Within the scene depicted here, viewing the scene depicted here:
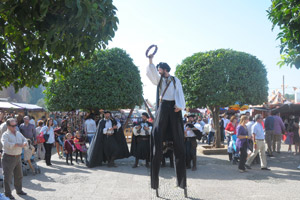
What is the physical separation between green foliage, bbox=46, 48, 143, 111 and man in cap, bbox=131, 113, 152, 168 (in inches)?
95.1

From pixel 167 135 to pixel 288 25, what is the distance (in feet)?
10.1

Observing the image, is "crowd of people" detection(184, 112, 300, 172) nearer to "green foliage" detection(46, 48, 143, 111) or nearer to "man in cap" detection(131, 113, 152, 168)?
Answer: "man in cap" detection(131, 113, 152, 168)

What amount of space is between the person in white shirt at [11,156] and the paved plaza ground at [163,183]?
474 millimetres

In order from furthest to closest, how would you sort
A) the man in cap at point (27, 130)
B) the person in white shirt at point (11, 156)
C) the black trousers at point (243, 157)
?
the man in cap at point (27, 130), the black trousers at point (243, 157), the person in white shirt at point (11, 156)

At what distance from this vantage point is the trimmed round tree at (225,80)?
12539 millimetres

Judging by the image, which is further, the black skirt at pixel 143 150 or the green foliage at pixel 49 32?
the black skirt at pixel 143 150

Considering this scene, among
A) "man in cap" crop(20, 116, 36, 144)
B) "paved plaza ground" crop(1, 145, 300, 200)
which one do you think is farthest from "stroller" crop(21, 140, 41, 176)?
"man in cap" crop(20, 116, 36, 144)

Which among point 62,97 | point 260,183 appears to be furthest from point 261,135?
point 62,97

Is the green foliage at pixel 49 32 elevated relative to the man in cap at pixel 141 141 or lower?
elevated

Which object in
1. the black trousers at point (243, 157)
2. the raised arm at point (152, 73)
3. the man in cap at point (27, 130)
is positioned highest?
the raised arm at point (152, 73)

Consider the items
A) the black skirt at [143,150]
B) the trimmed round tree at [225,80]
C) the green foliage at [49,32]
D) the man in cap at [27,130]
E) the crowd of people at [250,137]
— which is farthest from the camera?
the trimmed round tree at [225,80]

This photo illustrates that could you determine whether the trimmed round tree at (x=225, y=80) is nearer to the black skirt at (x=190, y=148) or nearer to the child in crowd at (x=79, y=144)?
the black skirt at (x=190, y=148)

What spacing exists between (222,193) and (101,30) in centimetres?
441

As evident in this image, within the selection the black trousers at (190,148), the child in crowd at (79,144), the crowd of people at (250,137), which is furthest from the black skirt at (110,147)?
the crowd of people at (250,137)
